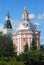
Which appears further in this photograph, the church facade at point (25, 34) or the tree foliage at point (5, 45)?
the church facade at point (25, 34)

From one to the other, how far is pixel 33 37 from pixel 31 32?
5.09 ft

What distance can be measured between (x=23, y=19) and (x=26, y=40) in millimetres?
4246

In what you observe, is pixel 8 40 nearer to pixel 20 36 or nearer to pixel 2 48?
pixel 2 48

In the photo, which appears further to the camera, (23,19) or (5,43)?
(23,19)

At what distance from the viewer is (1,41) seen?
174 feet

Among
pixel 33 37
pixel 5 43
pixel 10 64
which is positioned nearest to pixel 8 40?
pixel 5 43

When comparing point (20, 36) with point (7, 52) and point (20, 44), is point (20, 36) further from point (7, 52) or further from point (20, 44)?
point (7, 52)

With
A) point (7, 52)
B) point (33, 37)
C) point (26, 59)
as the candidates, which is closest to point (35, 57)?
point (26, 59)

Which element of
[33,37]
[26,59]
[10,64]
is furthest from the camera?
[33,37]

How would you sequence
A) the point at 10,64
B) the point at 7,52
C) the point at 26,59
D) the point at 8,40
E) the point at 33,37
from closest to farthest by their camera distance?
the point at 10,64 → the point at 26,59 → the point at 7,52 → the point at 8,40 → the point at 33,37

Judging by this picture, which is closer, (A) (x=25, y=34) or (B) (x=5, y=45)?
(B) (x=5, y=45)

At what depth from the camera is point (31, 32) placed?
68312 mm

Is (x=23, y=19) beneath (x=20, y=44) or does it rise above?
above

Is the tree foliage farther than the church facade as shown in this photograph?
No
